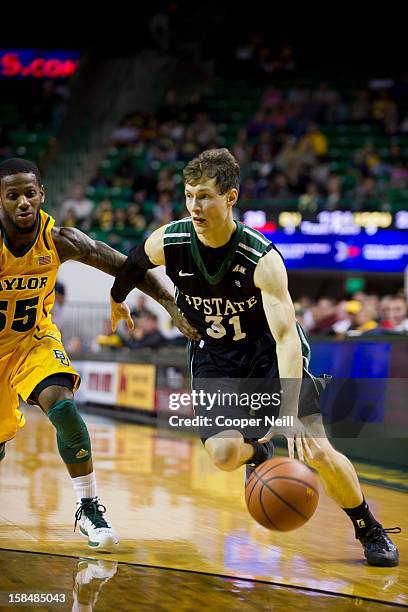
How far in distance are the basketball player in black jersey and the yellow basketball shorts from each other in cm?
67

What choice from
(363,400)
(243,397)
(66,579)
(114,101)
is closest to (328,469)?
(243,397)

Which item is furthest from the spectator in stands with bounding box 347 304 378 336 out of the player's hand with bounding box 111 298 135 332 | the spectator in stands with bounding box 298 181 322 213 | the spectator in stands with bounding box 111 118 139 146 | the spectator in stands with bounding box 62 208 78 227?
the spectator in stands with bounding box 111 118 139 146

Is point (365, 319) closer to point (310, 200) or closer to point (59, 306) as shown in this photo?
point (310, 200)

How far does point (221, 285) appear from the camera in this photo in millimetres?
5441

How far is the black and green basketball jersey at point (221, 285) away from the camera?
5.38 m

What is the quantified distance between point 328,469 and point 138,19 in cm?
2297

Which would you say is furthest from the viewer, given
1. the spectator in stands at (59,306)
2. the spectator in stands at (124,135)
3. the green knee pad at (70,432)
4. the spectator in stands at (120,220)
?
the spectator in stands at (124,135)

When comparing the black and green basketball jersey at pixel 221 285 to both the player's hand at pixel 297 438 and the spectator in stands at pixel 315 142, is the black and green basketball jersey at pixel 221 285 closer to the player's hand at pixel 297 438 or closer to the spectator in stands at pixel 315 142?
the player's hand at pixel 297 438

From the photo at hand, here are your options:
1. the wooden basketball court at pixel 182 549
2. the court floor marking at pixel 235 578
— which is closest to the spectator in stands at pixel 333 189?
the wooden basketball court at pixel 182 549

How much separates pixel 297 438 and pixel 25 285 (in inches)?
74.7

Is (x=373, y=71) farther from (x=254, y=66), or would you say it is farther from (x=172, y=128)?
(x=172, y=128)

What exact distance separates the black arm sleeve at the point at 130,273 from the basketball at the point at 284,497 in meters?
1.55

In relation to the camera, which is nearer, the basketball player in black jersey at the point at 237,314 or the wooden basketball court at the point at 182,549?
the wooden basketball court at the point at 182,549

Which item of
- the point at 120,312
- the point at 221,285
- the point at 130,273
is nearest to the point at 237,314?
the point at 221,285
